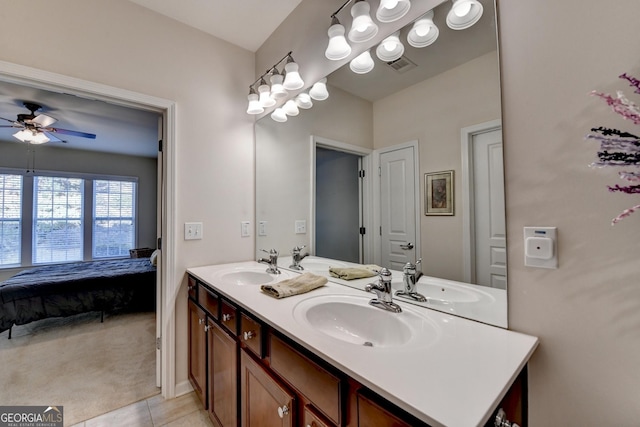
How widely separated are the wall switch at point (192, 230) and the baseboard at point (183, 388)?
3.33 ft

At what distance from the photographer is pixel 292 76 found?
175cm

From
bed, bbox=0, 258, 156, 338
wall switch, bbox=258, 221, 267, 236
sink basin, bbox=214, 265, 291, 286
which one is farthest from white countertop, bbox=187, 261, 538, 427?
bed, bbox=0, 258, 156, 338

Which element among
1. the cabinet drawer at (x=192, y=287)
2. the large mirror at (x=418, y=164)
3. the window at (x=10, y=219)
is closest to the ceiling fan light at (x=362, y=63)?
the large mirror at (x=418, y=164)

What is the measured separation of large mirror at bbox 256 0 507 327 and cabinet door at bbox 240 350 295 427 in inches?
27.8

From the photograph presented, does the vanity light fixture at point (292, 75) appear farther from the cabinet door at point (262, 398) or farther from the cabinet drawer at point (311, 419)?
the cabinet drawer at point (311, 419)

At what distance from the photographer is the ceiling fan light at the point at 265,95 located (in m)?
1.93

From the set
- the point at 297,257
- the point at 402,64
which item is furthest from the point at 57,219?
the point at 402,64

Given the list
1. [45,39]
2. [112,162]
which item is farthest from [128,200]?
[45,39]

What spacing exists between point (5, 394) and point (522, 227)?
3.23 m

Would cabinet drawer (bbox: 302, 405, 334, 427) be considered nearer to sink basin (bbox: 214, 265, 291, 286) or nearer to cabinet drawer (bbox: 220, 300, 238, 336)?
cabinet drawer (bbox: 220, 300, 238, 336)

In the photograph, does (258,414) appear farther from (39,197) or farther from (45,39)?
(39,197)

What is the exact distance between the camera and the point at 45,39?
58.3 inches

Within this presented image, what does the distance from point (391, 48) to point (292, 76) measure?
2.36 feet

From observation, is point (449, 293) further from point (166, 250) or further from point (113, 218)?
point (113, 218)
